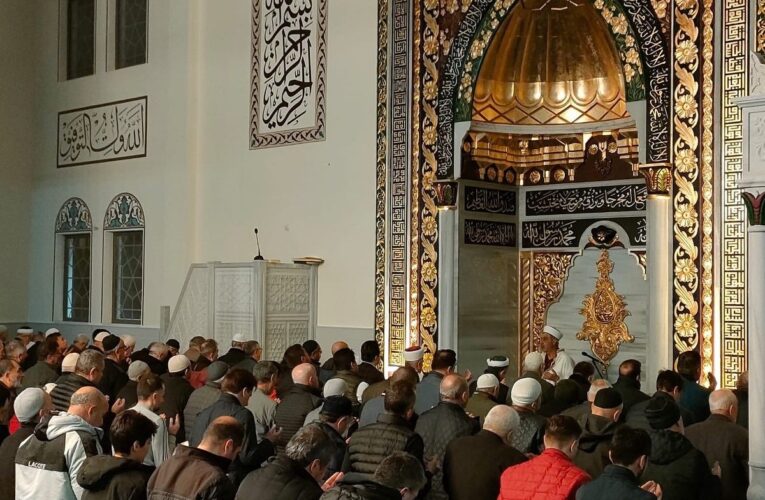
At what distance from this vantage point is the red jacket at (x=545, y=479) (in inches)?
141

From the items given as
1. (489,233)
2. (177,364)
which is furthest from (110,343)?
(489,233)

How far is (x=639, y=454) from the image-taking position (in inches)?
137

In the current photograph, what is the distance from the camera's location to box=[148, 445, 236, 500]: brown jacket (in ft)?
11.0

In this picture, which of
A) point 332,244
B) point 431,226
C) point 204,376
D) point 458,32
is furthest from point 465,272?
point 204,376

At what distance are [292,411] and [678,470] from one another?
223cm

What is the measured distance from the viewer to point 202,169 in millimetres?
11312

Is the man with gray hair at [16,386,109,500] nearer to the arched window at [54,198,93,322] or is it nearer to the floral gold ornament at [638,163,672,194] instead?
the floral gold ornament at [638,163,672,194]

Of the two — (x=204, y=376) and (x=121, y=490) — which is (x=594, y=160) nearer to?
(x=204, y=376)

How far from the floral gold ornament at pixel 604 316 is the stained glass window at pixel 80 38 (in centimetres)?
723

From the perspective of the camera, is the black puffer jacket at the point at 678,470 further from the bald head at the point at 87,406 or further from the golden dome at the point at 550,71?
the golden dome at the point at 550,71

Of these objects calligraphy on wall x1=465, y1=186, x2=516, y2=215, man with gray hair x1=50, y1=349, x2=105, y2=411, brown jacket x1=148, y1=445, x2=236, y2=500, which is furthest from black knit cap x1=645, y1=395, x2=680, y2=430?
calligraphy on wall x1=465, y1=186, x2=516, y2=215

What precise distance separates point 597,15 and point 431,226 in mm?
2314

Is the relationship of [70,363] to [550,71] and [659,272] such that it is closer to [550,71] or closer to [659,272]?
[659,272]

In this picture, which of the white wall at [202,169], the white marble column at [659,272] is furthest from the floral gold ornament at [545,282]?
the white marble column at [659,272]
